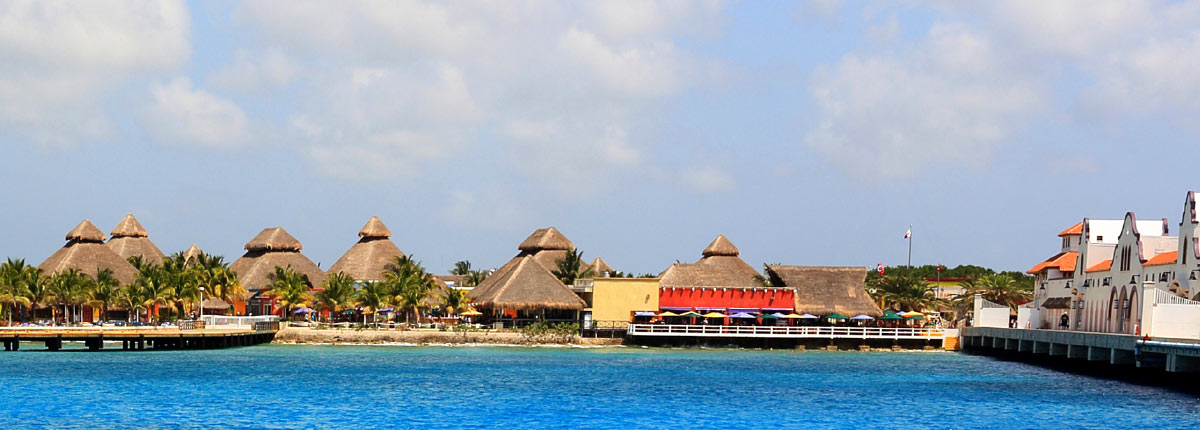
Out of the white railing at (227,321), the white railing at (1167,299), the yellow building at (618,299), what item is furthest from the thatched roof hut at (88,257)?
the white railing at (1167,299)

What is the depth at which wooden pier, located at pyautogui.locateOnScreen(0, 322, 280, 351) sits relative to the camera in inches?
2749

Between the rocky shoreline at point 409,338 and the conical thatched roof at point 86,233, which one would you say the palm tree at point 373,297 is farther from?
the conical thatched roof at point 86,233

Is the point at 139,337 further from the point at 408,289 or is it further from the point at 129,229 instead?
the point at 129,229

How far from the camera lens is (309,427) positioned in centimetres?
3709

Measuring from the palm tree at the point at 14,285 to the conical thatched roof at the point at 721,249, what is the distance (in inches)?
1608

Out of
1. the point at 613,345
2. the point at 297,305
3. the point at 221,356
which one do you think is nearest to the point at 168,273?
the point at 297,305

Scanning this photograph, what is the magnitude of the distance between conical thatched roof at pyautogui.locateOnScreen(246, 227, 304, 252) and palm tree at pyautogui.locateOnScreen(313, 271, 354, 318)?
51.1 ft

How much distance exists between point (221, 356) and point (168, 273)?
1945cm

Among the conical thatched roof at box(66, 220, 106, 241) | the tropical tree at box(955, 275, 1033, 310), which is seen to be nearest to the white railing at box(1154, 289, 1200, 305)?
the tropical tree at box(955, 275, 1033, 310)

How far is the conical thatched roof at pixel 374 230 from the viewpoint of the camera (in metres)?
102

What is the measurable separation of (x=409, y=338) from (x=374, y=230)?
26.2m

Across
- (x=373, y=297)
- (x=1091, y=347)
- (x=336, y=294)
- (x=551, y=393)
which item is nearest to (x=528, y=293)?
(x=373, y=297)

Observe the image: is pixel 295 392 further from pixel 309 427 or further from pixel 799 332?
pixel 799 332

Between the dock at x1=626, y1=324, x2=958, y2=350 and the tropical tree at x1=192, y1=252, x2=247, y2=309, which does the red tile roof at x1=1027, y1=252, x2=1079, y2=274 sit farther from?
the tropical tree at x1=192, y1=252, x2=247, y2=309
